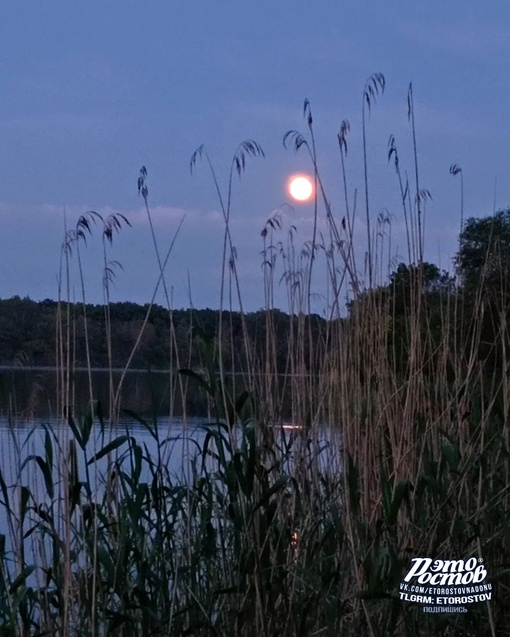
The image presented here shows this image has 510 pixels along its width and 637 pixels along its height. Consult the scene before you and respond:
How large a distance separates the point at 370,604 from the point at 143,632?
614 millimetres

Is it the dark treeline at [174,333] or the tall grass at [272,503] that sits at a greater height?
the dark treeline at [174,333]

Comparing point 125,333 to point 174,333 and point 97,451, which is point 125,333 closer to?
point 174,333

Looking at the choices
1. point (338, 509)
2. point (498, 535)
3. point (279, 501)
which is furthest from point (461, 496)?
point (279, 501)

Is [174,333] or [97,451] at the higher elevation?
[174,333]

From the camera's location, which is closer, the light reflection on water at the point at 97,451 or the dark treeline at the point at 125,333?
Result: the light reflection on water at the point at 97,451

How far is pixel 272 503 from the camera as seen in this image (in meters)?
2.60

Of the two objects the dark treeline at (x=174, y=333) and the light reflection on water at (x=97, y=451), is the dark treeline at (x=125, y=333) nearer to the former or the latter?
the dark treeline at (x=174, y=333)

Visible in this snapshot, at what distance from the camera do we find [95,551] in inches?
92.2

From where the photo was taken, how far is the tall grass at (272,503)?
8.22 feet

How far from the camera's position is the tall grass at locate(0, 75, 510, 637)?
2506 mm

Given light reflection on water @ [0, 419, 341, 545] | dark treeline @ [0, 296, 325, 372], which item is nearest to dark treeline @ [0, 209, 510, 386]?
dark treeline @ [0, 296, 325, 372]

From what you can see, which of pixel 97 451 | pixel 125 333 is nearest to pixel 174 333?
pixel 125 333

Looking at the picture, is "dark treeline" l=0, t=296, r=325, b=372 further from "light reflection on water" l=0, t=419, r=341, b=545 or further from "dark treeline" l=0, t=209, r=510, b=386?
"light reflection on water" l=0, t=419, r=341, b=545

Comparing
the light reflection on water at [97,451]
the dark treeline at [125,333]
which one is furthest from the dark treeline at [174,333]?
the light reflection on water at [97,451]
